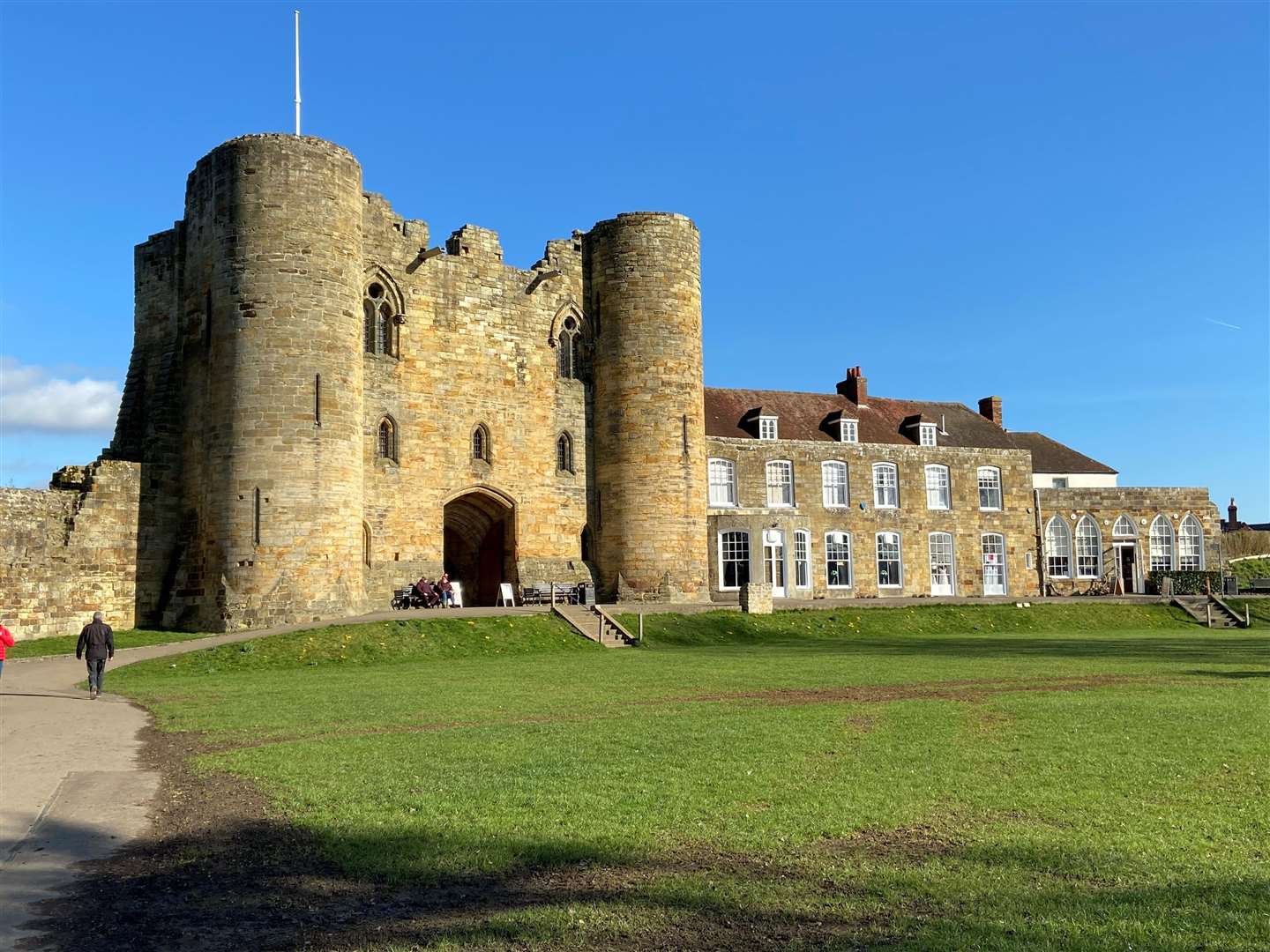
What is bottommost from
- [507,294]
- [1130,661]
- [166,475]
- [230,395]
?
[1130,661]

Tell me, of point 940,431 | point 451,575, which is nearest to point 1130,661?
point 451,575

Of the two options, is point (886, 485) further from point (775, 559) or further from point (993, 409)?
point (993, 409)

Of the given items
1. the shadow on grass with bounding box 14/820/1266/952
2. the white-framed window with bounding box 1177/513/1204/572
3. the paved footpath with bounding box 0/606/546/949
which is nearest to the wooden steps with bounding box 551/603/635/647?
the paved footpath with bounding box 0/606/546/949

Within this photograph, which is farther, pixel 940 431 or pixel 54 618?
pixel 940 431

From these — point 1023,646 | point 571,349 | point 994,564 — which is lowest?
point 1023,646

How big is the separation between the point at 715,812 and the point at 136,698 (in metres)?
12.6

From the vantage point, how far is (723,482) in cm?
4119

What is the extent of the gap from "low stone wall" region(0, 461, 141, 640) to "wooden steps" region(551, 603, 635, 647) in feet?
36.7

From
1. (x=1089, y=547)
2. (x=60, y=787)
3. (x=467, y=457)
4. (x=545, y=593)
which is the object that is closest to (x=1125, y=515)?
(x=1089, y=547)

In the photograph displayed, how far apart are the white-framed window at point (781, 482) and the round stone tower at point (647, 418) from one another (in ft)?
19.0

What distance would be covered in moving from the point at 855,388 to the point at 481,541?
19.3 metres

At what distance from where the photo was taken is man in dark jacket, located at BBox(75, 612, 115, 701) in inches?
680

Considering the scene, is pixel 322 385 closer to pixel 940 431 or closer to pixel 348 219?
pixel 348 219

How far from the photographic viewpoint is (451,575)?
1495 inches
